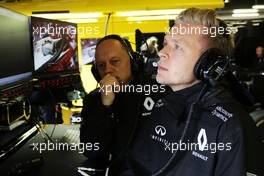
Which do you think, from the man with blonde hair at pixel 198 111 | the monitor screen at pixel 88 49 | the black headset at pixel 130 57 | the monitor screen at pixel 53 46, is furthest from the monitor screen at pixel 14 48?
the monitor screen at pixel 88 49

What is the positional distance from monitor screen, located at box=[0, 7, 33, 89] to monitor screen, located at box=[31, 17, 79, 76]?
0.04 m

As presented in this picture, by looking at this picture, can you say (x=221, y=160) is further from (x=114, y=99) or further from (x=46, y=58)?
(x=46, y=58)

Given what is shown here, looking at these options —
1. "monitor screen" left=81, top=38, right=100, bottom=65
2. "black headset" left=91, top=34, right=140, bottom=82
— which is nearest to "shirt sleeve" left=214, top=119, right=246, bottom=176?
"black headset" left=91, top=34, right=140, bottom=82

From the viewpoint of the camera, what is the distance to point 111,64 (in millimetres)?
1220

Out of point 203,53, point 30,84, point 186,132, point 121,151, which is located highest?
point 203,53

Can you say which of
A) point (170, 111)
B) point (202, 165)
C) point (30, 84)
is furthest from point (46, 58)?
point (202, 165)

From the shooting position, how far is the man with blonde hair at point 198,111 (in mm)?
769

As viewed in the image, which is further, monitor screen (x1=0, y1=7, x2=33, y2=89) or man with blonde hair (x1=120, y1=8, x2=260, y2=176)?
monitor screen (x1=0, y1=7, x2=33, y2=89)

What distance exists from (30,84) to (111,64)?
0.31 meters

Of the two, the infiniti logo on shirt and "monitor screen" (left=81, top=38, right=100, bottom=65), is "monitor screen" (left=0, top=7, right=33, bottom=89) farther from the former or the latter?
"monitor screen" (left=81, top=38, right=100, bottom=65)

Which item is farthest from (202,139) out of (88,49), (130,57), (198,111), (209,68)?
(88,49)

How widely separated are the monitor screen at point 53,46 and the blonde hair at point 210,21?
53cm

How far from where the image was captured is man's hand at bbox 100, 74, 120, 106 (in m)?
1.11

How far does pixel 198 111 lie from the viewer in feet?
2.86
